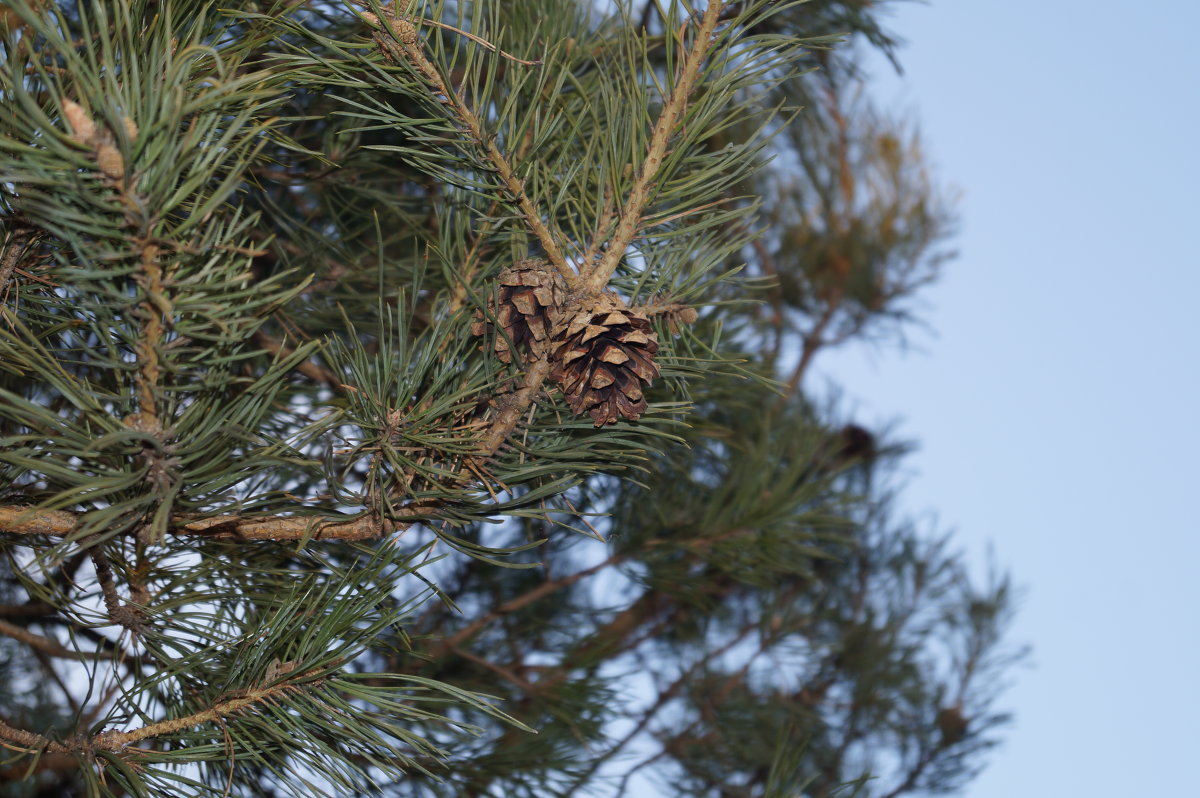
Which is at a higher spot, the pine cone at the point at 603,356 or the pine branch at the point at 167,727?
the pine cone at the point at 603,356

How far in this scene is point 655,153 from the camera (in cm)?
40

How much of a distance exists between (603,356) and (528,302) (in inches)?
1.5

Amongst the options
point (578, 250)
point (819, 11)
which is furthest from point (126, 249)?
point (819, 11)

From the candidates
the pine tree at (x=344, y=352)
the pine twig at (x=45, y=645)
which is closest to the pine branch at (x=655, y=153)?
the pine tree at (x=344, y=352)

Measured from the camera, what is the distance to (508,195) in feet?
1.33

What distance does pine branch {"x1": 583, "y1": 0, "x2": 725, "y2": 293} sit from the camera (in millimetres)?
392

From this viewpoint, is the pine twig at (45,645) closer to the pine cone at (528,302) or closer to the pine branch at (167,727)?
the pine branch at (167,727)

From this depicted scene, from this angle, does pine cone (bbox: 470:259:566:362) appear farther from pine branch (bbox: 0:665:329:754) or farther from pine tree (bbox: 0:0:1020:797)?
pine branch (bbox: 0:665:329:754)

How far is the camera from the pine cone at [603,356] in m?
0.37

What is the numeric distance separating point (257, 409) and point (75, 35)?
0.34 meters

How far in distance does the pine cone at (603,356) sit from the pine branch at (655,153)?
1cm

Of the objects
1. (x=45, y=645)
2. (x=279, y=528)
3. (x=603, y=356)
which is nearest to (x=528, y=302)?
(x=603, y=356)

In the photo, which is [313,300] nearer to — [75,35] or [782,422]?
[75,35]

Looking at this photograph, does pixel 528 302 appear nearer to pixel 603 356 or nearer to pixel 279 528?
pixel 603 356
